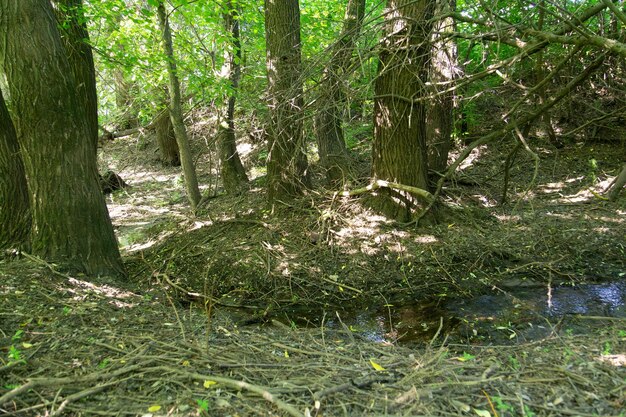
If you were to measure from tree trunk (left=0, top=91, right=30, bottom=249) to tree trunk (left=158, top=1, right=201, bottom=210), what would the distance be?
8.15ft

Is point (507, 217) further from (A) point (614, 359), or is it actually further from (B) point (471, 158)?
(A) point (614, 359)

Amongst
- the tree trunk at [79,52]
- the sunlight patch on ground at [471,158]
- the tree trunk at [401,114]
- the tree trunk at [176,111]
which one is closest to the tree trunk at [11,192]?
the tree trunk at [79,52]

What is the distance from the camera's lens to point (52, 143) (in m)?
4.67

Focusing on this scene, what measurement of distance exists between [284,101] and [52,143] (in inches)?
109

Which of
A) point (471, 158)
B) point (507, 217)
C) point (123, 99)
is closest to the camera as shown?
point (507, 217)

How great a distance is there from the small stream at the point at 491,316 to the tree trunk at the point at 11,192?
11.1 feet

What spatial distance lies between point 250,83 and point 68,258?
17.4ft

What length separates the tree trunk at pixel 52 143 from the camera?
4445 millimetres

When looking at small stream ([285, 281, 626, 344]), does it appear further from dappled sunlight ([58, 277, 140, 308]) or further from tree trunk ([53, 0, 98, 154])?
tree trunk ([53, 0, 98, 154])

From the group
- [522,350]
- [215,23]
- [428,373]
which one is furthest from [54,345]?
[215,23]

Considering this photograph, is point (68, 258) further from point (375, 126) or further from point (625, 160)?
point (625, 160)

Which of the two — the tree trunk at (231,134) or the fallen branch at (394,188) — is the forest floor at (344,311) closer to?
the fallen branch at (394,188)

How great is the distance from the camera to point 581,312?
441cm

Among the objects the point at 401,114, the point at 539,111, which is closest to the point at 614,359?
the point at 539,111
